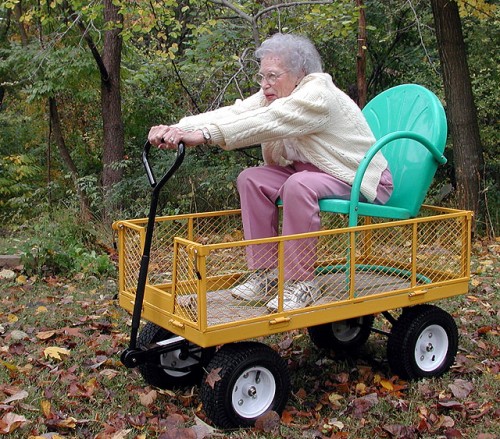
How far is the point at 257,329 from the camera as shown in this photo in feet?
9.97

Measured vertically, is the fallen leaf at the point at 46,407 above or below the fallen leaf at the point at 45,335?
below

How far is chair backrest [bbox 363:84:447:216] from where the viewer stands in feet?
12.5

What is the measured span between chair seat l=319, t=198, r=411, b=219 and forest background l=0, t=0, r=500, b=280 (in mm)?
2793

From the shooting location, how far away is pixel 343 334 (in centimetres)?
416

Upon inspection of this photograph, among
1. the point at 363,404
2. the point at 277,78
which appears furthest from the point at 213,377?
the point at 277,78

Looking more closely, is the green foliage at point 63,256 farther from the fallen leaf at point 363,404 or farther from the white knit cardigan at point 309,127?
the fallen leaf at point 363,404

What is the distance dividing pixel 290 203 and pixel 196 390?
3.44ft

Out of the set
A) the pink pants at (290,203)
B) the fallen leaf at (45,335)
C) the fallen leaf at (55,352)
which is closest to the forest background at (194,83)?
the fallen leaf at (45,335)

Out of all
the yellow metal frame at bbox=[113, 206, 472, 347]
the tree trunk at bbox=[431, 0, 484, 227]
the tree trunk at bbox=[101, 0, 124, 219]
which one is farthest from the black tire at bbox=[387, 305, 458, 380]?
the tree trunk at bbox=[101, 0, 124, 219]

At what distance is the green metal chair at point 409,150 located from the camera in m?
3.62

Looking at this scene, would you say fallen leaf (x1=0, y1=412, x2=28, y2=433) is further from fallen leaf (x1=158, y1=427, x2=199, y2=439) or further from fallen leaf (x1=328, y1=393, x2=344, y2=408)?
fallen leaf (x1=328, y1=393, x2=344, y2=408)

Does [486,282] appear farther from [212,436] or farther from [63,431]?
[63,431]

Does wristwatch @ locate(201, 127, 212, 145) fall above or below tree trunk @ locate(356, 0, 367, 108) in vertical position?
below

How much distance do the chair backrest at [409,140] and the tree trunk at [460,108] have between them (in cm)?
324
